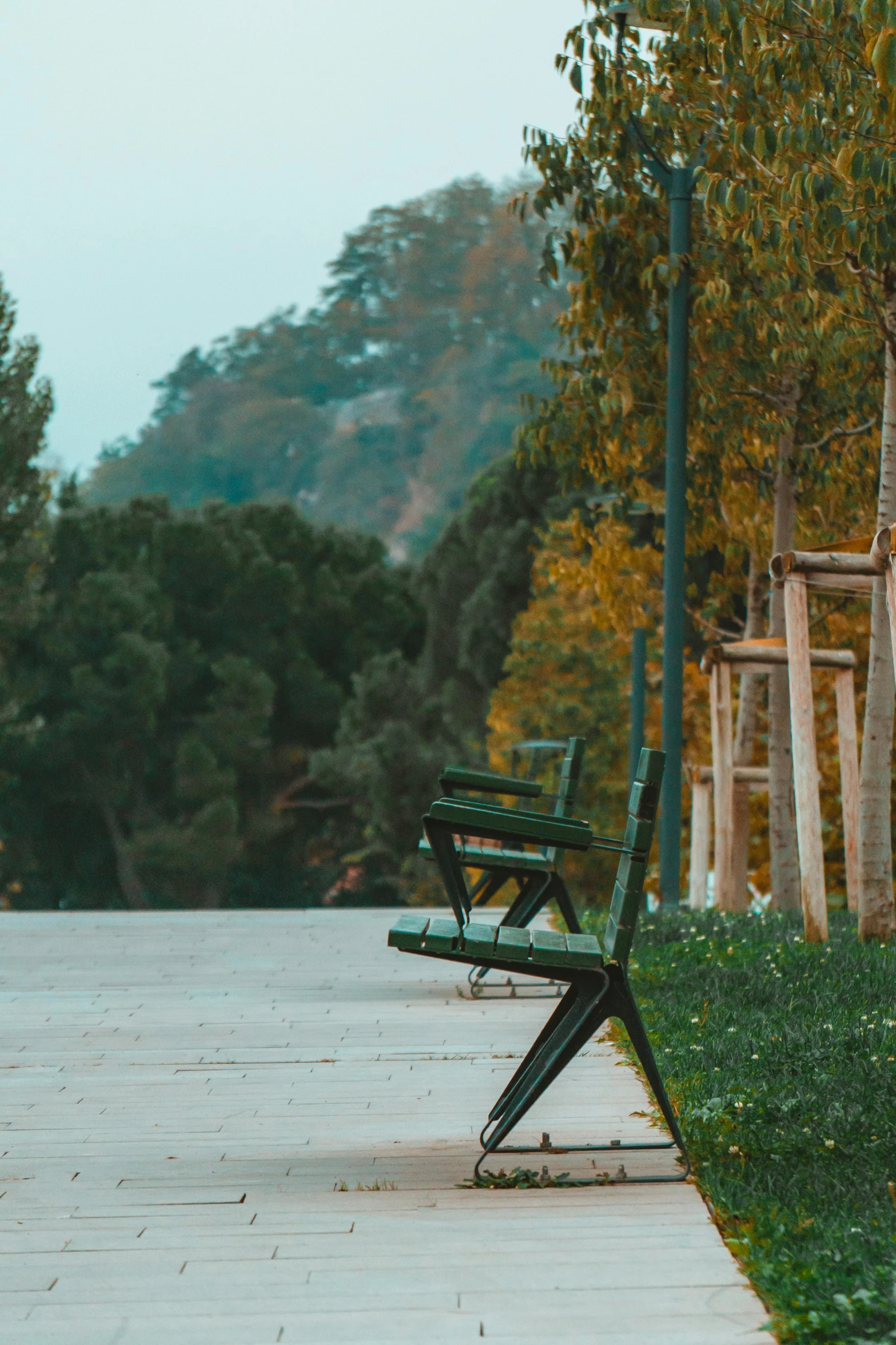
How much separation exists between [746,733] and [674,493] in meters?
3.32

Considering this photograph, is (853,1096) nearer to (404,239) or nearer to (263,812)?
(263,812)

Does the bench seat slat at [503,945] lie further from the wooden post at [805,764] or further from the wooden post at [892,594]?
the wooden post at [805,764]

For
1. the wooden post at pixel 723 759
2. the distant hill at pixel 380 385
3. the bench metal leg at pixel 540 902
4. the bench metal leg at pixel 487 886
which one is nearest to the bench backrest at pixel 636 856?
the bench metal leg at pixel 540 902

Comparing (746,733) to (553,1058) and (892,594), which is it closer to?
(892,594)

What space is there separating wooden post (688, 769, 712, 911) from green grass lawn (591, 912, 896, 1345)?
4692 millimetres

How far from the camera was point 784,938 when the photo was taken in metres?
7.40

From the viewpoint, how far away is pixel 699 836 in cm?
1188

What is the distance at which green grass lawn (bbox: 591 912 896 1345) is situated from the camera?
9.32 ft

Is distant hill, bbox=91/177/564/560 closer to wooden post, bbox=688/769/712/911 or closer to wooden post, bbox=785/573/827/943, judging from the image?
wooden post, bbox=688/769/712/911

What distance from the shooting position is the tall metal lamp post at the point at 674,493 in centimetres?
966

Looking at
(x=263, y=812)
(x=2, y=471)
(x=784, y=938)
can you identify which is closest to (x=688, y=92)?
(x=784, y=938)

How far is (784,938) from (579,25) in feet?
17.4

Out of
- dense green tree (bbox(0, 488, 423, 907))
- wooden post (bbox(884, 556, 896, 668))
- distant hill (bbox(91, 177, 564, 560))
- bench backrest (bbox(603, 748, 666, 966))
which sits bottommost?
dense green tree (bbox(0, 488, 423, 907))

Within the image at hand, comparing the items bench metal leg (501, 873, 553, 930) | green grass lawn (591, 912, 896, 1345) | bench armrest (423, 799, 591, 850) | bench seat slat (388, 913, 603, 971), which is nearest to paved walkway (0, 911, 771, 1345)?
green grass lawn (591, 912, 896, 1345)
